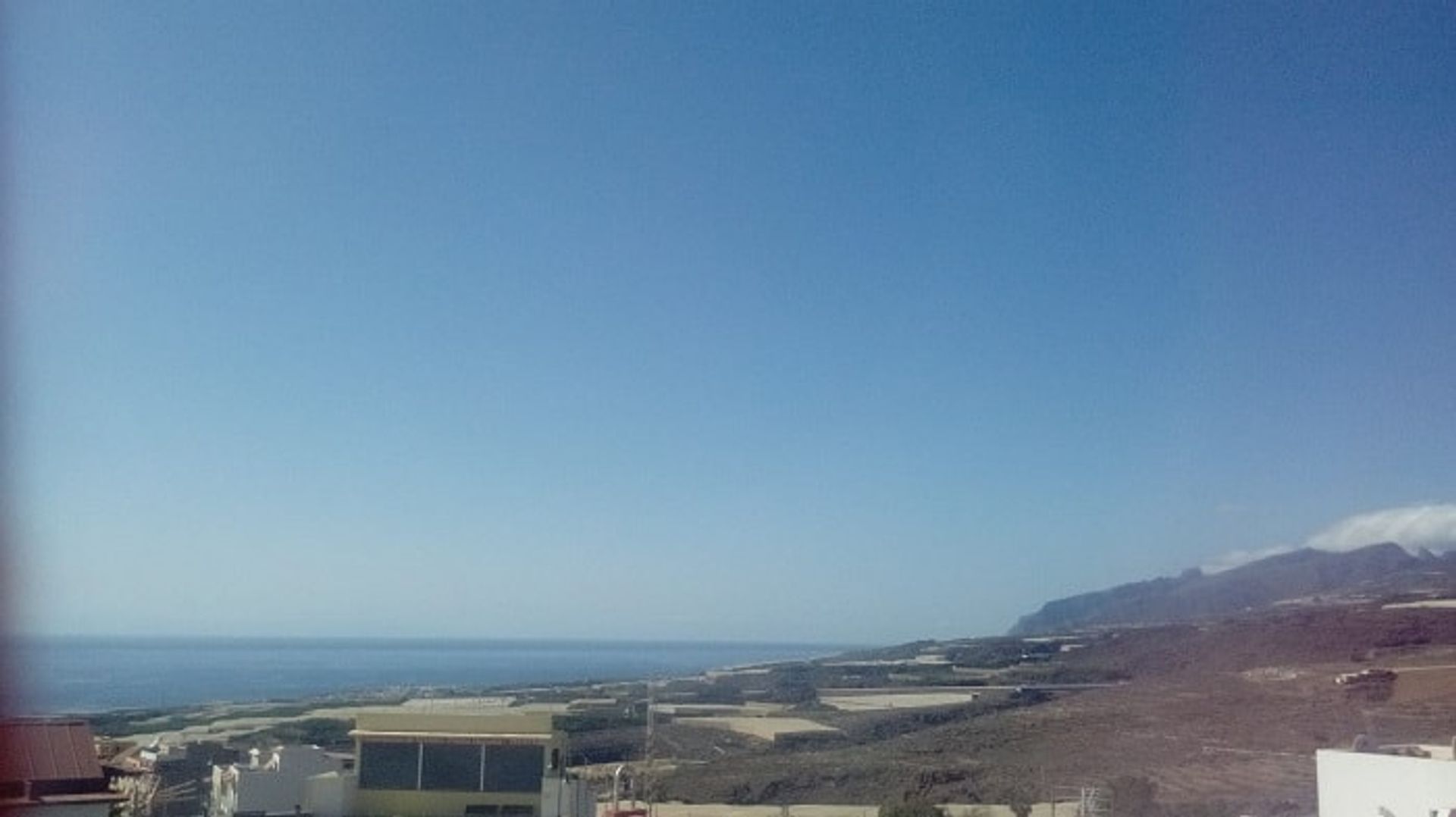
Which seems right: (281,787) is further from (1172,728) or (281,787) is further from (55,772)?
(1172,728)

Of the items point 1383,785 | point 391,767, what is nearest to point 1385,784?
point 1383,785

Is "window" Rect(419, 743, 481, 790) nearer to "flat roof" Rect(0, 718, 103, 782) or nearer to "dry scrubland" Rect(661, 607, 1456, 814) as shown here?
"flat roof" Rect(0, 718, 103, 782)

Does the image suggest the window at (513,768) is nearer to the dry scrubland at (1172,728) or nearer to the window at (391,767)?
the window at (391,767)

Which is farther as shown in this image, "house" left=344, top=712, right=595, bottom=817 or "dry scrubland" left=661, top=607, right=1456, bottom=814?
"dry scrubland" left=661, top=607, right=1456, bottom=814

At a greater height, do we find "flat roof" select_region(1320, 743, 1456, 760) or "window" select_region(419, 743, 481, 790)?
"window" select_region(419, 743, 481, 790)

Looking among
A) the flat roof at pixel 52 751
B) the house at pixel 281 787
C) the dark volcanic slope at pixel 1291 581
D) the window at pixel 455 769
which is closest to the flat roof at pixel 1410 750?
the window at pixel 455 769

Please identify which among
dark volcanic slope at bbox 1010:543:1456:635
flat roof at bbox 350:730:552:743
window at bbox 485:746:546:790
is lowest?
window at bbox 485:746:546:790

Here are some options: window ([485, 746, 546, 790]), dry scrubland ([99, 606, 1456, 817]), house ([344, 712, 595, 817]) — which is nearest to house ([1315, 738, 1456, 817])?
dry scrubland ([99, 606, 1456, 817])

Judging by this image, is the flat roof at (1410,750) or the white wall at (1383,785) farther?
the flat roof at (1410,750)
